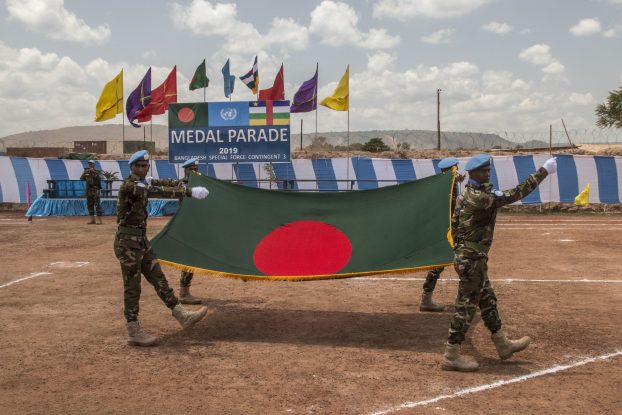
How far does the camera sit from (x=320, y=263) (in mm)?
7277

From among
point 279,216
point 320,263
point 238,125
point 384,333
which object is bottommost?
point 384,333

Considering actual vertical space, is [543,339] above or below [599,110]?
below

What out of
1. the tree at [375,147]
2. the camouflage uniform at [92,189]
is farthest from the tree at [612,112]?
the camouflage uniform at [92,189]

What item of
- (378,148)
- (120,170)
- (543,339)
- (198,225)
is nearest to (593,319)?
(543,339)

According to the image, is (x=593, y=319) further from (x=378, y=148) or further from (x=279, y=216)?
(x=378, y=148)

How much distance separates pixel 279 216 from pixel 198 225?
114 cm

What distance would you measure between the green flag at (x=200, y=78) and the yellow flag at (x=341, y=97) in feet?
25.1

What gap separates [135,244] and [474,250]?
380 cm

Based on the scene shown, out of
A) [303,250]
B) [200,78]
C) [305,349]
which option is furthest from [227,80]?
[305,349]

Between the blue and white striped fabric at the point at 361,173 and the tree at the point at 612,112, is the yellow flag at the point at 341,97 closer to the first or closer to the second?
the blue and white striped fabric at the point at 361,173

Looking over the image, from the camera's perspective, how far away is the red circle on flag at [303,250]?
23.6ft

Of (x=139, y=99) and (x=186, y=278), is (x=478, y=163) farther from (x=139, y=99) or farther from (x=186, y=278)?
(x=139, y=99)

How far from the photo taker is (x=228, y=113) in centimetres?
2388

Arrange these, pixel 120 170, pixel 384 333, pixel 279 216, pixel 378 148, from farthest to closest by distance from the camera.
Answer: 1. pixel 378 148
2. pixel 120 170
3. pixel 279 216
4. pixel 384 333
